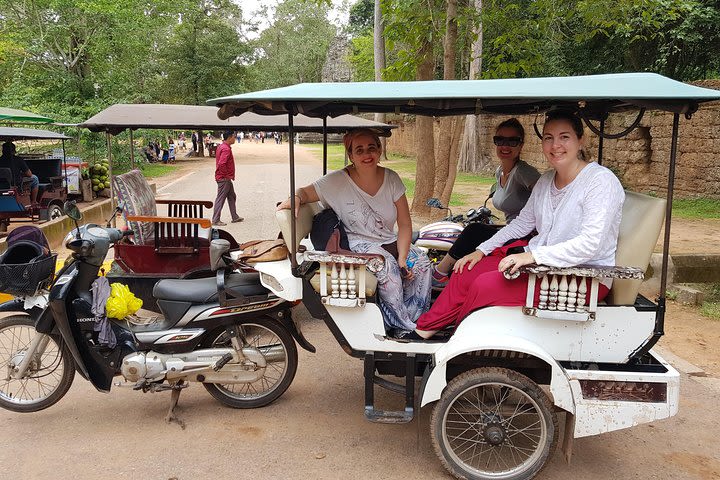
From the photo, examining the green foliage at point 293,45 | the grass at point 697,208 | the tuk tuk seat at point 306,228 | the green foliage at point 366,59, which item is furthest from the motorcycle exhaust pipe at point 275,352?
the green foliage at point 293,45

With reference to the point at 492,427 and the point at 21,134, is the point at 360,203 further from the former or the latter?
the point at 21,134

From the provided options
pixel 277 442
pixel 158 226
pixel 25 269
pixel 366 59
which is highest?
pixel 366 59

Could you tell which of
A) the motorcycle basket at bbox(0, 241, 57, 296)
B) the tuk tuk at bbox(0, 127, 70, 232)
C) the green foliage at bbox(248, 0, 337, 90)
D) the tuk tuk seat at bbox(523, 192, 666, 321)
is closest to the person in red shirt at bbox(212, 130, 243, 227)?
the tuk tuk at bbox(0, 127, 70, 232)

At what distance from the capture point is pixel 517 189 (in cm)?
461

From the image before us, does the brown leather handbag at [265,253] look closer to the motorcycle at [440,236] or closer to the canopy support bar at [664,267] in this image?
the motorcycle at [440,236]

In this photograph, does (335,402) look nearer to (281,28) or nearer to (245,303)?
(245,303)

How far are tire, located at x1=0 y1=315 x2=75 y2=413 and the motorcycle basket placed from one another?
11.1 inches

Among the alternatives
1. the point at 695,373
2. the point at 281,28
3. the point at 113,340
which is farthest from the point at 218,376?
the point at 281,28

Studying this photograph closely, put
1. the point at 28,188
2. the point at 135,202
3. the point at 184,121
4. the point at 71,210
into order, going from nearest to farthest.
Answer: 1. the point at 71,210
2. the point at 135,202
3. the point at 184,121
4. the point at 28,188

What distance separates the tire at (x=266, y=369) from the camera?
3941 mm

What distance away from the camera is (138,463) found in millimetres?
3387

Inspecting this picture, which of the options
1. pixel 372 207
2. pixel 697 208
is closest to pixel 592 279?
pixel 372 207

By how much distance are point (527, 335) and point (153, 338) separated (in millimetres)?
2328

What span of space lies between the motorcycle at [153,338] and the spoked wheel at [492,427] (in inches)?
47.6
